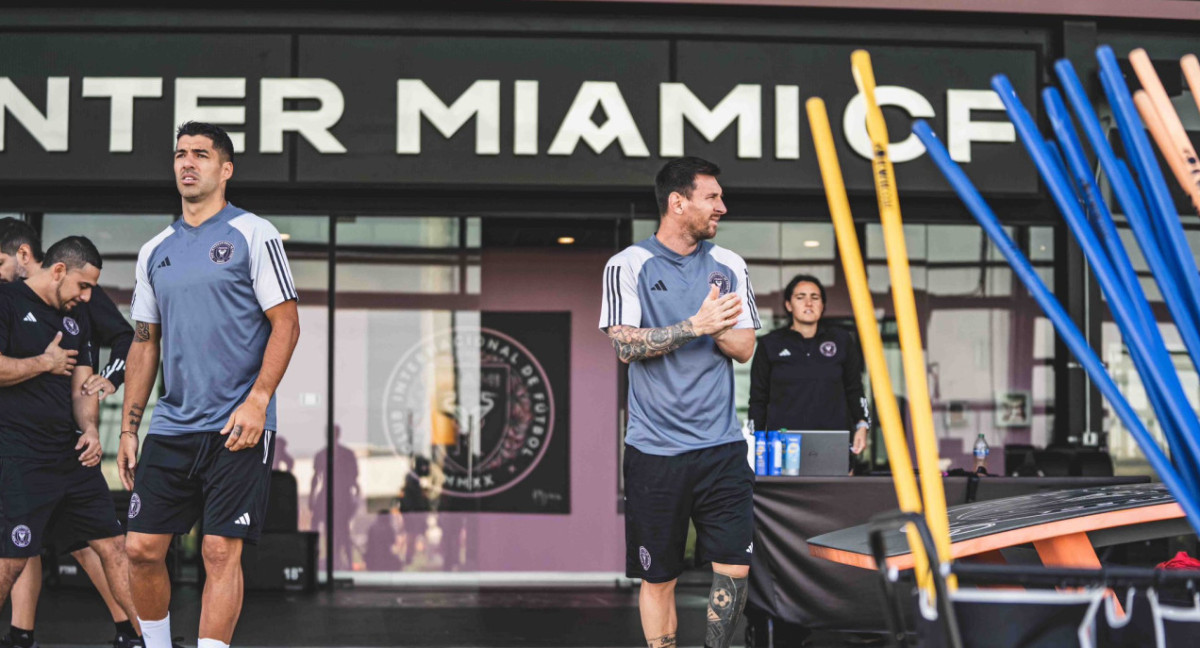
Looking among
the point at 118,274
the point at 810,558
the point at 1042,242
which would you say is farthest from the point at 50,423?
the point at 1042,242

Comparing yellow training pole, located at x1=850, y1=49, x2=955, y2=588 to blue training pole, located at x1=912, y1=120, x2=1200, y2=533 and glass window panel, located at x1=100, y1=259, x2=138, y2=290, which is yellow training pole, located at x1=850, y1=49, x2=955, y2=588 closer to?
blue training pole, located at x1=912, y1=120, x2=1200, y2=533

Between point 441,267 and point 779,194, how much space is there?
3.08 m

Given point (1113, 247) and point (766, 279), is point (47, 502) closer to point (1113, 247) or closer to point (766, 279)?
point (1113, 247)

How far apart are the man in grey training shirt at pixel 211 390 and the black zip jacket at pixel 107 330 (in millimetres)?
1630

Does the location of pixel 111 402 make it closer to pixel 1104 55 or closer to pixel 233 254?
pixel 233 254

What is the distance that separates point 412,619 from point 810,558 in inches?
114

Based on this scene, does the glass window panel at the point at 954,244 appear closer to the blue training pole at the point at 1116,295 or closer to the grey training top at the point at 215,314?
the grey training top at the point at 215,314

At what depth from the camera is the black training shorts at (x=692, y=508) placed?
4.40 m

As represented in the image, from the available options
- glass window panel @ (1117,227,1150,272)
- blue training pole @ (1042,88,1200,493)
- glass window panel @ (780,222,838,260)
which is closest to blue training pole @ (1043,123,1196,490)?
blue training pole @ (1042,88,1200,493)

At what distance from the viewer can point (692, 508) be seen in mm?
4469

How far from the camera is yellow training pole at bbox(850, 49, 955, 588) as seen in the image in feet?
5.34

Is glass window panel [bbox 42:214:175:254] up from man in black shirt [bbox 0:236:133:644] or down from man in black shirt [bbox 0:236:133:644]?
up

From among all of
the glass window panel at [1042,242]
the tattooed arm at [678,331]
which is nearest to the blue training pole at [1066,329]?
the tattooed arm at [678,331]

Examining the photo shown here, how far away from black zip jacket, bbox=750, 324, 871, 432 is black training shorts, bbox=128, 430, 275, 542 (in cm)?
359
